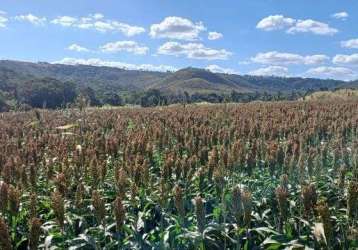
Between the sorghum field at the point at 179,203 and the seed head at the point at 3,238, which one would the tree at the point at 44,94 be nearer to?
the sorghum field at the point at 179,203

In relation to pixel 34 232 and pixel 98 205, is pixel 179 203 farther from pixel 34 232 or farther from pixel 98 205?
pixel 34 232

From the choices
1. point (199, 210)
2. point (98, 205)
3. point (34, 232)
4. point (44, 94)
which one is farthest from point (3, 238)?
point (44, 94)

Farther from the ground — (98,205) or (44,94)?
(98,205)

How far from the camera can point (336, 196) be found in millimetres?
6641

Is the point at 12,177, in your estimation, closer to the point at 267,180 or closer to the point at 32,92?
the point at 267,180

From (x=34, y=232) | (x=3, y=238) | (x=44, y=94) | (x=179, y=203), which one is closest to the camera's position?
(x=3, y=238)

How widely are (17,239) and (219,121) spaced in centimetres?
1068

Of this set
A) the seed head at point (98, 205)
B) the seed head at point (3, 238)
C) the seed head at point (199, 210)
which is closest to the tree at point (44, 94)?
the seed head at point (98, 205)

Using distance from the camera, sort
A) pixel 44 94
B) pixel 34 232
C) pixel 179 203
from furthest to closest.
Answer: pixel 44 94 < pixel 179 203 < pixel 34 232

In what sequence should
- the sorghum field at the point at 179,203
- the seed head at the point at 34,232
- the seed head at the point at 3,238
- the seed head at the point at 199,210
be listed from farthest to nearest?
the sorghum field at the point at 179,203, the seed head at the point at 199,210, the seed head at the point at 34,232, the seed head at the point at 3,238

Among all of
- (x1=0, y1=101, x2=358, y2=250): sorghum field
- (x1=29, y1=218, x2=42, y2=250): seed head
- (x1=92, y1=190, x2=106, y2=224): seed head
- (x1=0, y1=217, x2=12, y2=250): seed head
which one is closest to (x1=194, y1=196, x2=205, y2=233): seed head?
(x1=0, y1=101, x2=358, y2=250): sorghum field

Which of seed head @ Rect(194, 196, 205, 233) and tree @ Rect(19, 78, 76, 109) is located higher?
seed head @ Rect(194, 196, 205, 233)

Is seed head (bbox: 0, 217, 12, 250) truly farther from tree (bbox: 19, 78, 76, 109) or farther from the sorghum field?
tree (bbox: 19, 78, 76, 109)

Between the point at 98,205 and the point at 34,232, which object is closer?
the point at 34,232
